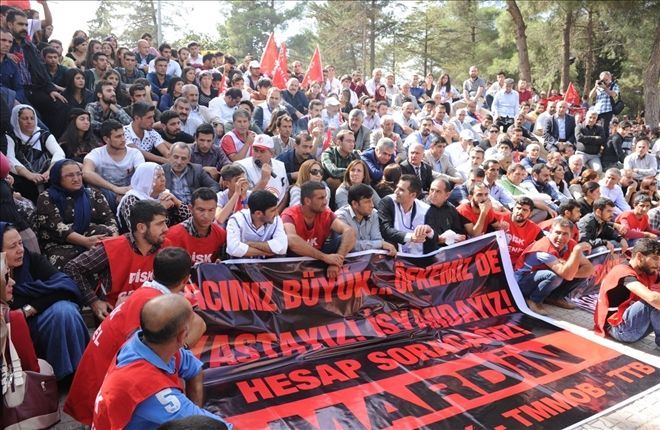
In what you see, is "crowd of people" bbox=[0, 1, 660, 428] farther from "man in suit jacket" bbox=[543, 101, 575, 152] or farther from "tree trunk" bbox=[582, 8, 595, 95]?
"tree trunk" bbox=[582, 8, 595, 95]

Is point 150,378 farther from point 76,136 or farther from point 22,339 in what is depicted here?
point 76,136

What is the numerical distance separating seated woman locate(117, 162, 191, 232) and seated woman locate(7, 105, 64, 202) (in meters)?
1.13

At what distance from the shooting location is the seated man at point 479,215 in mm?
5973

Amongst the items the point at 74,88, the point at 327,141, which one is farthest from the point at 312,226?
the point at 74,88

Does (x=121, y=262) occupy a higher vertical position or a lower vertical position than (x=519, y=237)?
higher

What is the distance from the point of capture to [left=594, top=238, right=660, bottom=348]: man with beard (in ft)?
14.9

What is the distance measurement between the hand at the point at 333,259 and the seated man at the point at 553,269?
7.62 ft

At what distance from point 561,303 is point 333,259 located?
2.89m

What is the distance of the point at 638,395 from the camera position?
3.73 metres

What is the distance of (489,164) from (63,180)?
5.60 metres

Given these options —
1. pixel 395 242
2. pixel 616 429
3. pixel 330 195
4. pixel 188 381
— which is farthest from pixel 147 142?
pixel 616 429

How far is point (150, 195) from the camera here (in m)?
5.11

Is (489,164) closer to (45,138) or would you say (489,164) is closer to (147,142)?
(147,142)

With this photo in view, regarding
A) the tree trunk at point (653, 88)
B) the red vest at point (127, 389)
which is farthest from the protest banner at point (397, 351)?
the tree trunk at point (653, 88)
